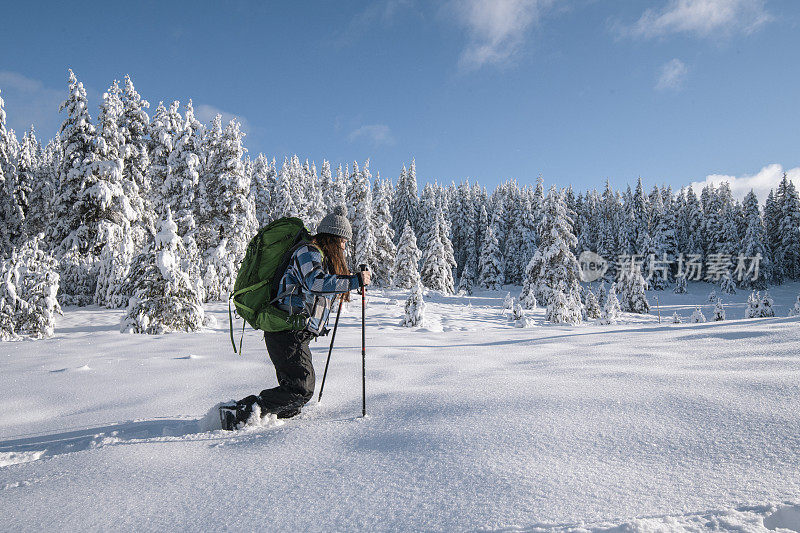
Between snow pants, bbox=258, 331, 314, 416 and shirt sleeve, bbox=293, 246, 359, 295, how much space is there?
50 centimetres

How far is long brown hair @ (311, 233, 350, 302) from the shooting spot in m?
3.47

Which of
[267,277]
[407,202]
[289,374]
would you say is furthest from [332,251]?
[407,202]

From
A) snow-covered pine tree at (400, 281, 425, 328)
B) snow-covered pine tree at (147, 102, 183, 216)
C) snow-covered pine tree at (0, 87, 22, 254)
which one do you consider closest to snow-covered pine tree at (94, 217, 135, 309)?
snow-covered pine tree at (147, 102, 183, 216)

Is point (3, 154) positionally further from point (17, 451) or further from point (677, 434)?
point (677, 434)

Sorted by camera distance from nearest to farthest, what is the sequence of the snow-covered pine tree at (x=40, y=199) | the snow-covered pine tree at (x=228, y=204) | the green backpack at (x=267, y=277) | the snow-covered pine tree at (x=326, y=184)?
the green backpack at (x=267, y=277) → the snow-covered pine tree at (x=228, y=204) → the snow-covered pine tree at (x=40, y=199) → the snow-covered pine tree at (x=326, y=184)

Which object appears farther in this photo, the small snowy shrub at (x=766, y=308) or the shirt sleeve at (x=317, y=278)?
the small snowy shrub at (x=766, y=308)

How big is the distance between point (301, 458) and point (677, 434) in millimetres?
2177

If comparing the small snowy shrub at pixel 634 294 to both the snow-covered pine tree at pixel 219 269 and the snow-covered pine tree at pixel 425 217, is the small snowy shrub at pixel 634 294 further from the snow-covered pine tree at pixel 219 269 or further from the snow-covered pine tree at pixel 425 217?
the snow-covered pine tree at pixel 219 269

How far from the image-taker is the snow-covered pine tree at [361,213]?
3566 cm

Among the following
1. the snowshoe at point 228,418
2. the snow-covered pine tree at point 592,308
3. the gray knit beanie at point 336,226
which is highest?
the gray knit beanie at point 336,226

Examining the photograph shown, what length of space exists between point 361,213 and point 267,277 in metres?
33.2

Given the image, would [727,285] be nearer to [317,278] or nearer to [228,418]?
[317,278]

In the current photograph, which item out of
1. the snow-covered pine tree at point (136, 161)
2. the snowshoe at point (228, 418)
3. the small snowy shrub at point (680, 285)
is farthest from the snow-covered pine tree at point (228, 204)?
the small snowy shrub at point (680, 285)

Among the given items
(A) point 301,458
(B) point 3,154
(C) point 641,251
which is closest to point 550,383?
(A) point 301,458
